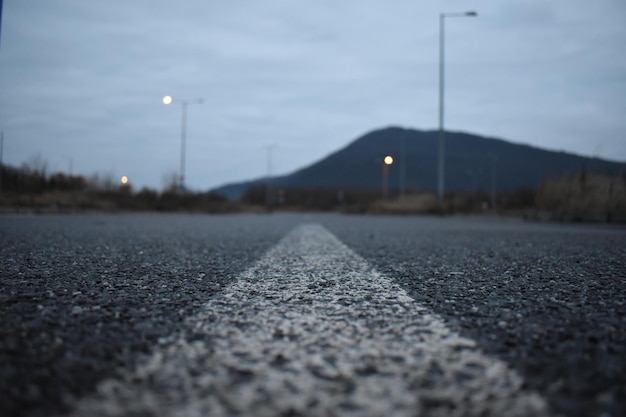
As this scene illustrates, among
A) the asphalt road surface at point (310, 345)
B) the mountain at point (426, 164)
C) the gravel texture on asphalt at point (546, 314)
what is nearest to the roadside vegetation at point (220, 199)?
the gravel texture on asphalt at point (546, 314)

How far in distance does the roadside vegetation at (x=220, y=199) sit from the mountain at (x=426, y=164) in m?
75.9

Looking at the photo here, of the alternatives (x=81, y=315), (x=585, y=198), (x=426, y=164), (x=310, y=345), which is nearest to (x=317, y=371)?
(x=310, y=345)

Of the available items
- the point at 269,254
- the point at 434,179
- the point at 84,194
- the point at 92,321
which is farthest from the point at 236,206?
the point at 434,179

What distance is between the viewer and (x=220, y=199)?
177ft

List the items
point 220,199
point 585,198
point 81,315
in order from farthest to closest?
point 220,199 → point 585,198 → point 81,315

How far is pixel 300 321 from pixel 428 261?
2.98 meters

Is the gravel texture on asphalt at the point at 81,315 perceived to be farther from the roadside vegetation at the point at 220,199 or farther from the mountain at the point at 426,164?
the mountain at the point at 426,164

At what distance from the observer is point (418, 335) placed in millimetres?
1860

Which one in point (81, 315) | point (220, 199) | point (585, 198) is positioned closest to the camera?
point (81, 315)

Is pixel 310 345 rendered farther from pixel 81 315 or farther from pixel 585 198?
pixel 585 198

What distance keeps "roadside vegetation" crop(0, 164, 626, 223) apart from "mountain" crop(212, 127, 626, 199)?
7589cm

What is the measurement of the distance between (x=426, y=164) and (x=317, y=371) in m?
152

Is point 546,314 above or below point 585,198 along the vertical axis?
below

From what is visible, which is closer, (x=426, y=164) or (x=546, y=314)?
(x=546, y=314)
